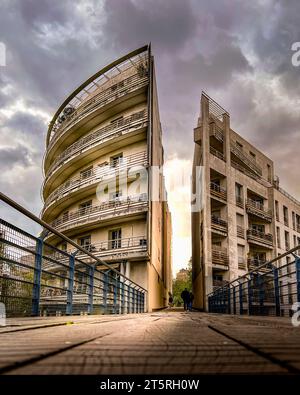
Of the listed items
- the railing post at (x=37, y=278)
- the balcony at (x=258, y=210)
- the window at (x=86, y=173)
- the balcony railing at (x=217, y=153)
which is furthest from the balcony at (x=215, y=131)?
the railing post at (x=37, y=278)

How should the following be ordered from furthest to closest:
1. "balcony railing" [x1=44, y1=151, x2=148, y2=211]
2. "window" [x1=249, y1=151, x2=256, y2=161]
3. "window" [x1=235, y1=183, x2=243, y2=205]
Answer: "window" [x1=249, y1=151, x2=256, y2=161] < "window" [x1=235, y1=183, x2=243, y2=205] < "balcony railing" [x1=44, y1=151, x2=148, y2=211]

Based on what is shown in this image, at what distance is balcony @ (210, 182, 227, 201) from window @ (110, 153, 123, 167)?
7.30 meters

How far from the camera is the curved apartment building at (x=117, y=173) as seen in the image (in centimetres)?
2153

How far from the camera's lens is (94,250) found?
2308 centimetres

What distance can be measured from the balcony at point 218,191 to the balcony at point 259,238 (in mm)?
3793

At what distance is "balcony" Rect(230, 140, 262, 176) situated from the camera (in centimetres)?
3146

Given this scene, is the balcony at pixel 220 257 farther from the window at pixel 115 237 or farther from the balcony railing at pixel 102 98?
the balcony railing at pixel 102 98

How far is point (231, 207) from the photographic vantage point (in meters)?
28.4

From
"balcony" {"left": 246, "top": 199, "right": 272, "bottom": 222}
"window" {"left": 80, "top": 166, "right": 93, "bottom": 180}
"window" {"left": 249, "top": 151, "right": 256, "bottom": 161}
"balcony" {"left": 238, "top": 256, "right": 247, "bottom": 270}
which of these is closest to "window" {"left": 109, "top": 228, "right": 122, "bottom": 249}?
"window" {"left": 80, "top": 166, "right": 93, "bottom": 180}

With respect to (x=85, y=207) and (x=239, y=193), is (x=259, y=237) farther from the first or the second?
(x=85, y=207)

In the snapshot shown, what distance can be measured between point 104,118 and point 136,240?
1017cm

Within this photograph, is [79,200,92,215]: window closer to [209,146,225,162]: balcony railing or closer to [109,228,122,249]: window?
[109,228,122,249]: window
